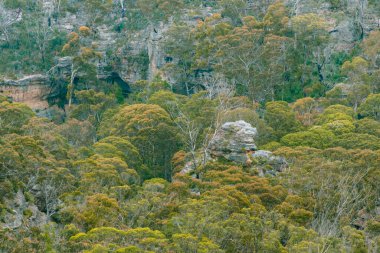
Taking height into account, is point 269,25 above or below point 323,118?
above

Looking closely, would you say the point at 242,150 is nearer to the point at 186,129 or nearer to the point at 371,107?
the point at 186,129

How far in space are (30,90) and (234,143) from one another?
28807 millimetres

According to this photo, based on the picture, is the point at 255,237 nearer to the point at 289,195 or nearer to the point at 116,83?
the point at 289,195

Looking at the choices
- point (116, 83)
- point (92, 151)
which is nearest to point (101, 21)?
point (116, 83)

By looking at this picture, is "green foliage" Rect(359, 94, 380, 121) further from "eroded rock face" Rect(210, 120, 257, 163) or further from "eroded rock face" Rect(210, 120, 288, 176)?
"eroded rock face" Rect(210, 120, 257, 163)

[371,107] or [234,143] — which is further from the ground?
[371,107]

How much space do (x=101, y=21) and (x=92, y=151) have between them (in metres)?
29.3

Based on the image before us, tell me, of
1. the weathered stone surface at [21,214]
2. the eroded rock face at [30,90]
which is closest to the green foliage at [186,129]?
the weathered stone surface at [21,214]

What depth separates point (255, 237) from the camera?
102 ft

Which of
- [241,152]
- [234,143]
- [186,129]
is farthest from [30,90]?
[241,152]

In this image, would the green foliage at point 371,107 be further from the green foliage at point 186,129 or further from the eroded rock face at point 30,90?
the eroded rock face at point 30,90

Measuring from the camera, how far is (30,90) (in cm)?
6600

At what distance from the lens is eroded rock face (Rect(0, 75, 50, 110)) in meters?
64.4

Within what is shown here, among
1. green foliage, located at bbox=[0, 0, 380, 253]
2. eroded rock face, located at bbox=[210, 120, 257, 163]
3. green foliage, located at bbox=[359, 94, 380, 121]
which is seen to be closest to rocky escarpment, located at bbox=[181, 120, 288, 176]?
eroded rock face, located at bbox=[210, 120, 257, 163]
